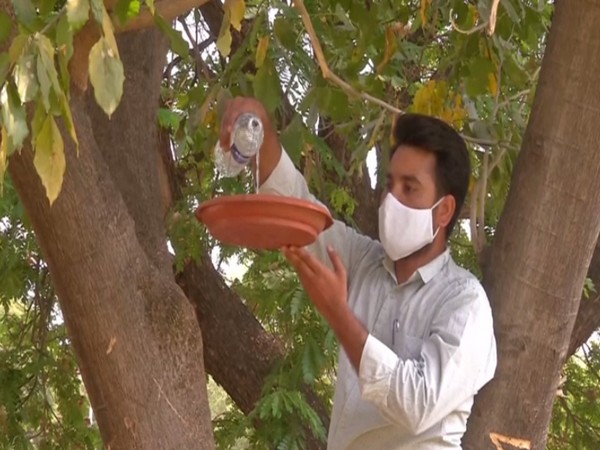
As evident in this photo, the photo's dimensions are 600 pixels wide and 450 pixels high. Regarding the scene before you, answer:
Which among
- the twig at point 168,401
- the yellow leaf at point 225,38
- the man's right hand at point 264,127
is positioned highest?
the yellow leaf at point 225,38

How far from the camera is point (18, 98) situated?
78.2 inches

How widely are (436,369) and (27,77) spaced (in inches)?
41.2

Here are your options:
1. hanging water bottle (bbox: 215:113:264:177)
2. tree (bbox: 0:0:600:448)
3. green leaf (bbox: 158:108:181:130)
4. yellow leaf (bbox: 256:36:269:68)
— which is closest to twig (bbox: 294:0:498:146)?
tree (bbox: 0:0:600:448)

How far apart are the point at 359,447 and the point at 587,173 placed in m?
0.89

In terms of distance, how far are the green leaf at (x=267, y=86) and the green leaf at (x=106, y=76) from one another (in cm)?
125

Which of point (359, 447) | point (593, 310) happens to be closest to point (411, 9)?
point (593, 310)

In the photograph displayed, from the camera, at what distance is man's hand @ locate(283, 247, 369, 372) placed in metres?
2.44

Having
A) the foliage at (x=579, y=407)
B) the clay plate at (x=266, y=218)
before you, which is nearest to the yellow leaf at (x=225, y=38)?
the clay plate at (x=266, y=218)

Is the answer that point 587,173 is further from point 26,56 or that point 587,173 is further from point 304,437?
point 304,437

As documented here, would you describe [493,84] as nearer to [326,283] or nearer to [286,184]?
[286,184]

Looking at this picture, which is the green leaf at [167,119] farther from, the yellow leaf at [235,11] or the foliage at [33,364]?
the yellow leaf at [235,11]

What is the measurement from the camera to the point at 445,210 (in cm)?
284

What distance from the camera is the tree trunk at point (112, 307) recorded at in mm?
3145

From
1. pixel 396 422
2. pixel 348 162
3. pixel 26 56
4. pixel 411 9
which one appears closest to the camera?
pixel 26 56
